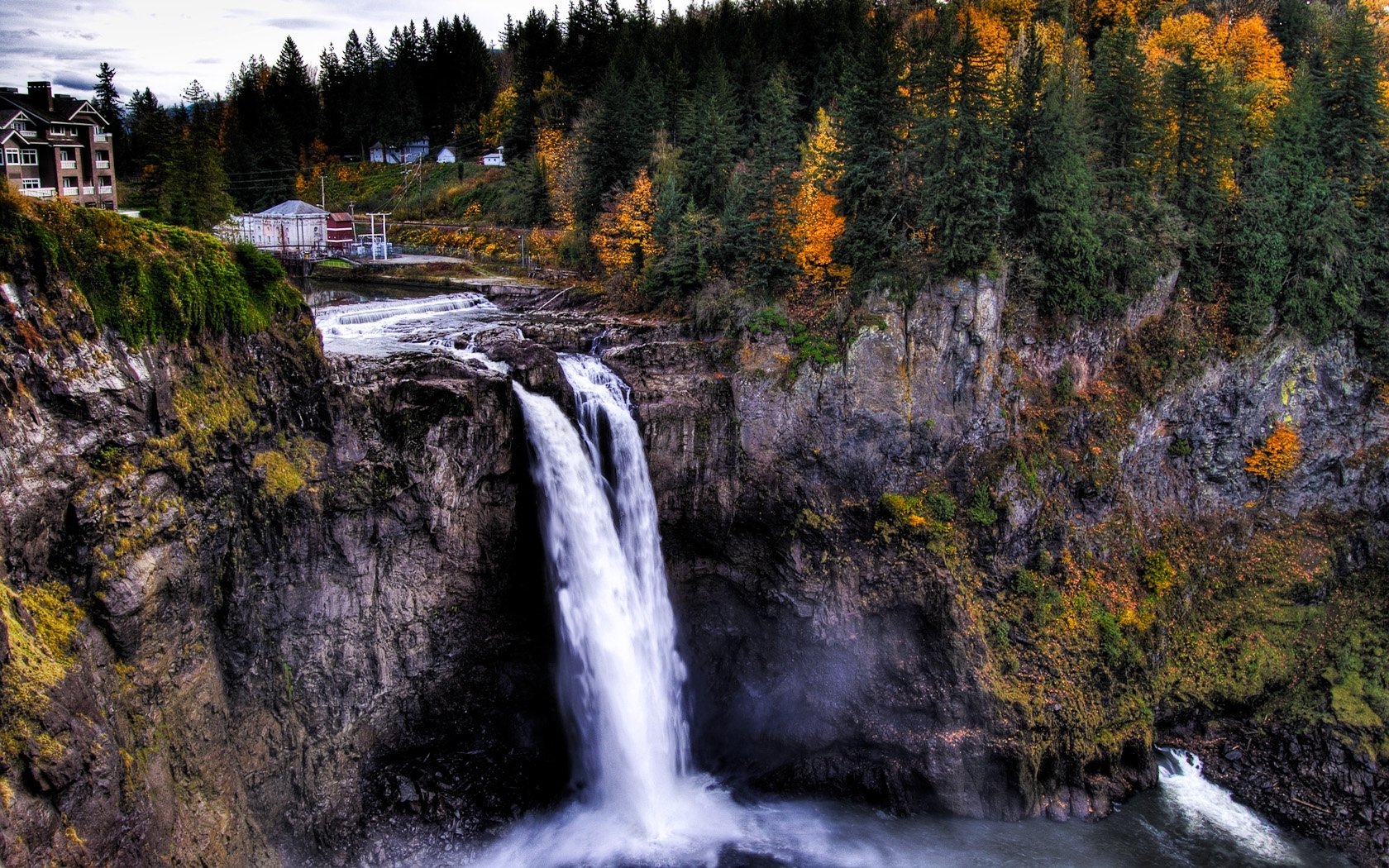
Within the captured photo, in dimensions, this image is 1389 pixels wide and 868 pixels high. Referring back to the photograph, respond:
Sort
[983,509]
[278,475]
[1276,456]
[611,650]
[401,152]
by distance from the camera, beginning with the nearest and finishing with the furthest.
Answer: [278,475] → [611,650] → [983,509] → [1276,456] → [401,152]

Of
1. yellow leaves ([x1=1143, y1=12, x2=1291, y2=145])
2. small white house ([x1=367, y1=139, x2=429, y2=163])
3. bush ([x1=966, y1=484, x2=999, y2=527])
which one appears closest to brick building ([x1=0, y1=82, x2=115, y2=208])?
bush ([x1=966, y1=484, x2=999, y2=527])

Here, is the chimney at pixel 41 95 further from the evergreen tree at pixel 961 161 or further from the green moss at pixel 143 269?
the evergreen tree at pixel 961 161

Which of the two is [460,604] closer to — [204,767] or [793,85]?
[204,767]

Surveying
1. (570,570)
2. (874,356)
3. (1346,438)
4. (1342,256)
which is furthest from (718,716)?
(1342,256)

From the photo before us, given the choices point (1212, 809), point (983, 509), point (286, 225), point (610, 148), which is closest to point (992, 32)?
point (610, 148)

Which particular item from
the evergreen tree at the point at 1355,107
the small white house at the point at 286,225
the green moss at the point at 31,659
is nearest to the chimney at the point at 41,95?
the green moss at the point at 31,659

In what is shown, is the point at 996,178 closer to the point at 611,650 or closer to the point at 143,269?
the point at 611,650
